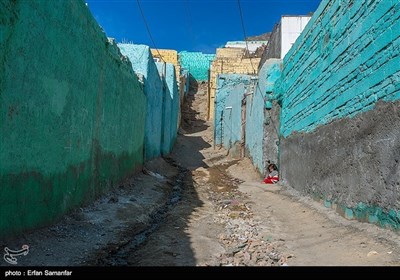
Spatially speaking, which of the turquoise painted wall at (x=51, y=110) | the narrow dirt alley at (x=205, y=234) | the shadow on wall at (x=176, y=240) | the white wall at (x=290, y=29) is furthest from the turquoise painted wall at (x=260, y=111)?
the white wall at (x=290, y=29)

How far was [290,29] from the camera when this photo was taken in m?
19.4

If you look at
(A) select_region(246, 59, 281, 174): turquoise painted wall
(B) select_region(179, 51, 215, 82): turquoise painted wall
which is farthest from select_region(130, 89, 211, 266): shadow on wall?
(B) select_region(179, 51, 215, 82): turquoise painted wall

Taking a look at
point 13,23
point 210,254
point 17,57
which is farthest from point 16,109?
point 210,254

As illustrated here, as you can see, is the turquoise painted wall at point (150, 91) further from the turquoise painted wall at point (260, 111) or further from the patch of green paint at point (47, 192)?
the patch of green paint at point (47, 192)

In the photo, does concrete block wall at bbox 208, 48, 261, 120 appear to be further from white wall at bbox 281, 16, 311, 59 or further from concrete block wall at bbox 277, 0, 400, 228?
concrete block wall at bbox 277, 0, 400, 228

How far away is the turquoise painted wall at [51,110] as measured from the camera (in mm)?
3025

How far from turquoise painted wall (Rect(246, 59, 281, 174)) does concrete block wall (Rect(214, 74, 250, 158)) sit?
4.94 ft

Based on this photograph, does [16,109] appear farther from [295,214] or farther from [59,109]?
[295,214]

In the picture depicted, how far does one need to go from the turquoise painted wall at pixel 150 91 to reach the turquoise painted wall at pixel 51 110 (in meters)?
3.42

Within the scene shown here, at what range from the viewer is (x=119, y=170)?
724cm

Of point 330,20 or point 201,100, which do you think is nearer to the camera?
point 330,20

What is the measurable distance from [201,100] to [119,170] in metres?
22.2

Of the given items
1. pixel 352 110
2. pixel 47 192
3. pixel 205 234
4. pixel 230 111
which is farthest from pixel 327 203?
pixel 230 111

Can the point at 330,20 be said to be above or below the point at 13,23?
above
